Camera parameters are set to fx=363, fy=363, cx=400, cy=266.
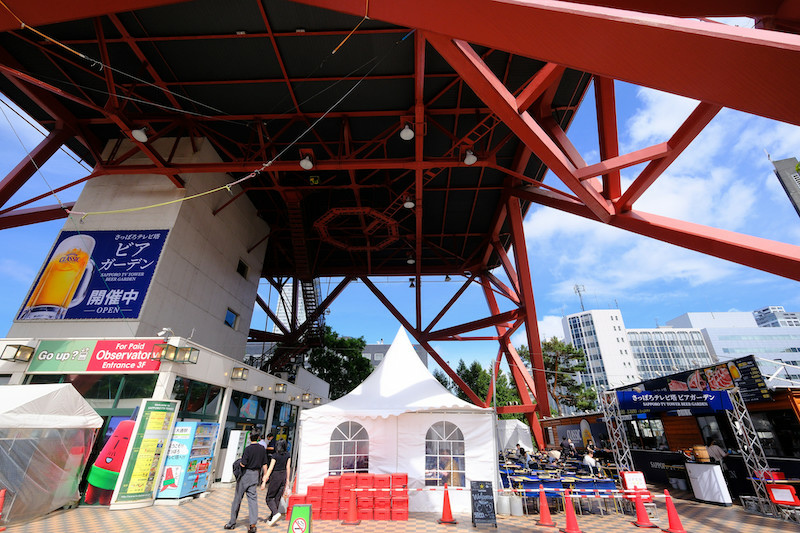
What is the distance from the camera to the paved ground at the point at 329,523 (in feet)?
23.2

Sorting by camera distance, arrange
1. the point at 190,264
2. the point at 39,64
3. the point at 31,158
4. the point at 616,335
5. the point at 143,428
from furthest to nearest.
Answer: the point at 616,335
the point at 190,264
the point at 31,158
the point at 39,64
the point at 143,428

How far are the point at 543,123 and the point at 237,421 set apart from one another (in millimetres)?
14420

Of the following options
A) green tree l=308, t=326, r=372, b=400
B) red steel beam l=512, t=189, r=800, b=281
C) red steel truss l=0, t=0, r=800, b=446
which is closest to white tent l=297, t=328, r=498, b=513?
red steel beam l=512, t=189, r=800, b=281

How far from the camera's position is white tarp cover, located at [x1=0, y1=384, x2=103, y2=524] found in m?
6.80

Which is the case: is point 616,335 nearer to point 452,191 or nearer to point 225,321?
point 452,191

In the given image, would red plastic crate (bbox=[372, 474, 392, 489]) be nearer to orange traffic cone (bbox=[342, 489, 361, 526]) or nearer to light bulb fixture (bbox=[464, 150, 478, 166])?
orange traffic cone (bbox=[342, 489, 361, 526])

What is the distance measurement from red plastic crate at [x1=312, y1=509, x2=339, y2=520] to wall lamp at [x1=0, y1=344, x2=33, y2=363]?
9.71 m

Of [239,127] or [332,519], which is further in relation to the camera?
[239,127]

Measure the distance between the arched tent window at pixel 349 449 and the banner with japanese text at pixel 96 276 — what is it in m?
7.91

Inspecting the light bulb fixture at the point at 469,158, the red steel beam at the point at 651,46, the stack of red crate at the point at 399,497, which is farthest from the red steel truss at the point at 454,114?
the stack of red crate at the point at 399,497

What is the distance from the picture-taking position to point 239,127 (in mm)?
14914

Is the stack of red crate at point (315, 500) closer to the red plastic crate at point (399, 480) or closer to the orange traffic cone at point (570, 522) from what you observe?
the red plastic crate at point (399, 480)

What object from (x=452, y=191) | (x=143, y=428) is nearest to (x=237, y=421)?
(x=143, y=428)

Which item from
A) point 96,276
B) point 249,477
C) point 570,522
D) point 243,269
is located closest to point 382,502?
point 249,477
